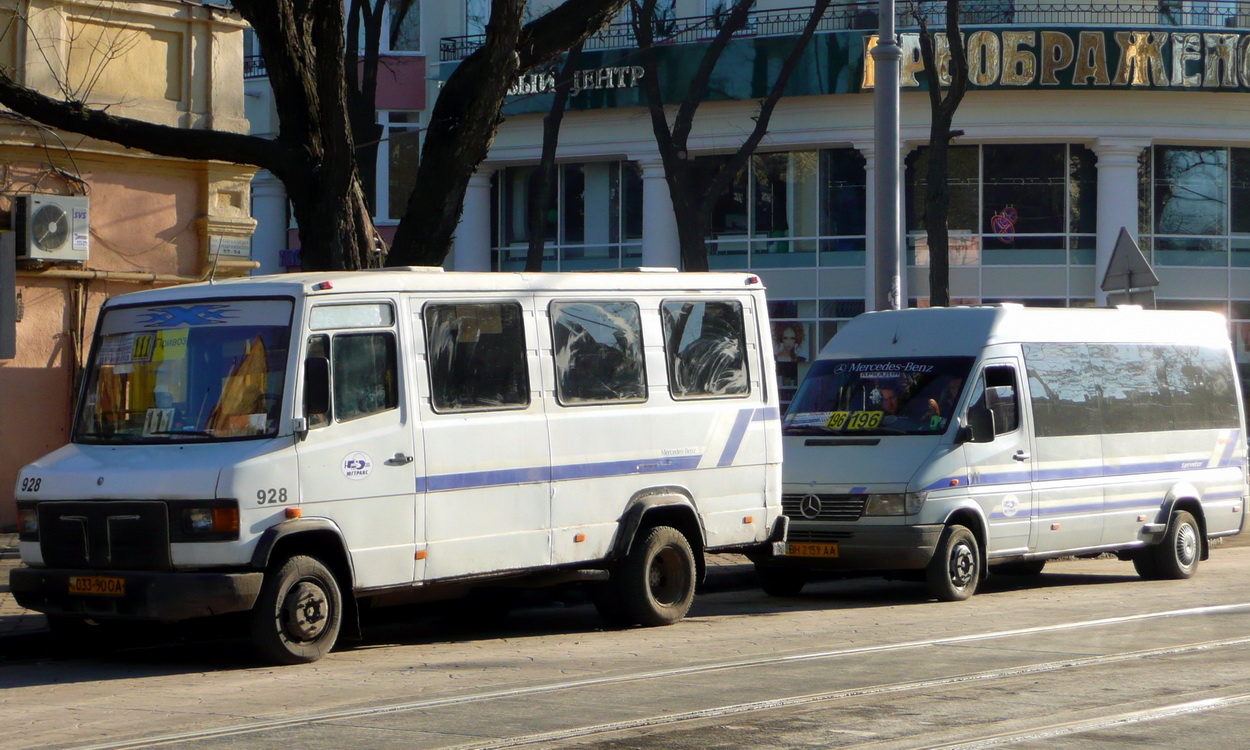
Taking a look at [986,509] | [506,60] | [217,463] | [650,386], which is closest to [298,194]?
[506,60]

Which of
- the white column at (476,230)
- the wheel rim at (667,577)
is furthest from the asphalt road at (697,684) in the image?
the white column at (476,230)

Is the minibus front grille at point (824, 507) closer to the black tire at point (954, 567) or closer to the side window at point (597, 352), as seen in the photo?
the black tire at point (954, 567)

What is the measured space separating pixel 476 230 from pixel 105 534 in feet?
91.5

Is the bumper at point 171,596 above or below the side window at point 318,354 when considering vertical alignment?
below

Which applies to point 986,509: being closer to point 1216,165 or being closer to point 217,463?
point 217,463

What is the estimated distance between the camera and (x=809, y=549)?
13562 millimetres

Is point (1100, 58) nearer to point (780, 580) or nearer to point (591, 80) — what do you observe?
point (591, 80)

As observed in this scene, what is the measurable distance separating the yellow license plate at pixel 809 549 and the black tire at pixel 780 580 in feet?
1.87

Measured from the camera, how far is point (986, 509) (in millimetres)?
13914

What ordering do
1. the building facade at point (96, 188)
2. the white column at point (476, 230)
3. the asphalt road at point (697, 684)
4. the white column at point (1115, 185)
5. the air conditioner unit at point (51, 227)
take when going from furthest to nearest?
the white column at point (476, 230) → the white column at point (1115, 185) → the building facade at point (96, 188) → the air conditioner unit at point (51, 227) → the asphalt road at point (697, 684)

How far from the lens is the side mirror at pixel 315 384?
980 cm

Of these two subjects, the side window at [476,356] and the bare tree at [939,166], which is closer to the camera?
the side window at [476,356]

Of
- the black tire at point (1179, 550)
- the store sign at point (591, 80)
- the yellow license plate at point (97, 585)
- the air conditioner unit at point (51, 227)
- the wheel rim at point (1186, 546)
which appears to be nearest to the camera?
the yellow license plate at point (97, 585)

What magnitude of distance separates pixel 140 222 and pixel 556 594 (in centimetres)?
674
